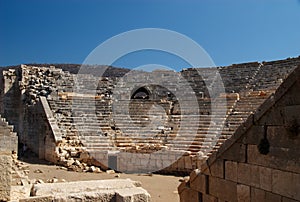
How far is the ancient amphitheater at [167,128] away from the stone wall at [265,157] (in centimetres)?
1

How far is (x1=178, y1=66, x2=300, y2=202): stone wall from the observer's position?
3.30 m

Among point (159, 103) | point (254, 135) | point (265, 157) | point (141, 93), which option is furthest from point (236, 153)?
point (141, 93)

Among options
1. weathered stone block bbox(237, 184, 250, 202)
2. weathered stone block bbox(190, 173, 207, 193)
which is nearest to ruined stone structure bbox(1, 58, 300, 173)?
weathered stone block bbox(190, 173, 207, 193)

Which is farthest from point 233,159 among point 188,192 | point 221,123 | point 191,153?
point 221,123

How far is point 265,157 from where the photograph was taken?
12.0 feet

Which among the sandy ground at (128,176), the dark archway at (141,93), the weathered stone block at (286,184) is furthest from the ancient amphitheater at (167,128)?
the sandy ground at (128,176)

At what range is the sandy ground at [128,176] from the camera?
860 centimetres

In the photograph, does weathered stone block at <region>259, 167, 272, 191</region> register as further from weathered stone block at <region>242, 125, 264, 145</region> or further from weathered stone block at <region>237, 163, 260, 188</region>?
weathered stone block at <region>242, 125, 264, 145</region>

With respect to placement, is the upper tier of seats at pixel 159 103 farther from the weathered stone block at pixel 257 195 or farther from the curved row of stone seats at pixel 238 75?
the weathered stone block at pixel 257 195

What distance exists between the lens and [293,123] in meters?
3.27

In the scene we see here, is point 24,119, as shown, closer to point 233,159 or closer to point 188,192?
point 188,192

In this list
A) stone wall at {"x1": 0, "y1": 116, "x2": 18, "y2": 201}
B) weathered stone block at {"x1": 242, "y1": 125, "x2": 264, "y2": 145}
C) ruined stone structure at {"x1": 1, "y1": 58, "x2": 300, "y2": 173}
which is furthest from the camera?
ruined stone structure at {"x1": 1, "y1": 58, "x2": 300, "y2": 173}

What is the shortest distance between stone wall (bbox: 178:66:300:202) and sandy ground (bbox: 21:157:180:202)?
4.03 metres

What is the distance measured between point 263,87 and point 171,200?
34.9ft
